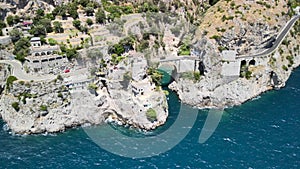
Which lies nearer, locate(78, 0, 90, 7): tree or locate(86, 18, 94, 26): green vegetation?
locate(86, 18, 94, 26): green vegetation

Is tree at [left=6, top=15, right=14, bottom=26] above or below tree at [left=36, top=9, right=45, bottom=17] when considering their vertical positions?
below

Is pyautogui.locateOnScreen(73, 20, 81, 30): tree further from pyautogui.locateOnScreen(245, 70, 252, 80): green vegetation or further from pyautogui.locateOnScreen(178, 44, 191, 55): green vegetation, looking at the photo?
pyautogui.locateOnScreen(245, 70, 252, 80): green vegetation

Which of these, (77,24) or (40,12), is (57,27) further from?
(40,12)

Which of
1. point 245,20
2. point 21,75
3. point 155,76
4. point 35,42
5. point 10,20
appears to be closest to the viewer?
point 21,75

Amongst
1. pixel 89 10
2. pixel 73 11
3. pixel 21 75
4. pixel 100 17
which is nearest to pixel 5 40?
pixel 21 75

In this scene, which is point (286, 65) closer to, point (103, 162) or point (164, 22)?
point (164, 22)

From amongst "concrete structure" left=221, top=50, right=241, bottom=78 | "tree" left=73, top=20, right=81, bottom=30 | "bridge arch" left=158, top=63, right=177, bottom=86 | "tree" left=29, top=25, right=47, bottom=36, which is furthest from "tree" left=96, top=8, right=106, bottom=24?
"concrete structure" left=221, top=50, right=241, bottom=78

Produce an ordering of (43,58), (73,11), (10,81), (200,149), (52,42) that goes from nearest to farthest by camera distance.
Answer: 1. (200,149)
2. (10,81)
3. (43,58)
4. (52,42)
5. (73,11)

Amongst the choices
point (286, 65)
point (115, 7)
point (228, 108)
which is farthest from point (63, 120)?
point (286, 65)
